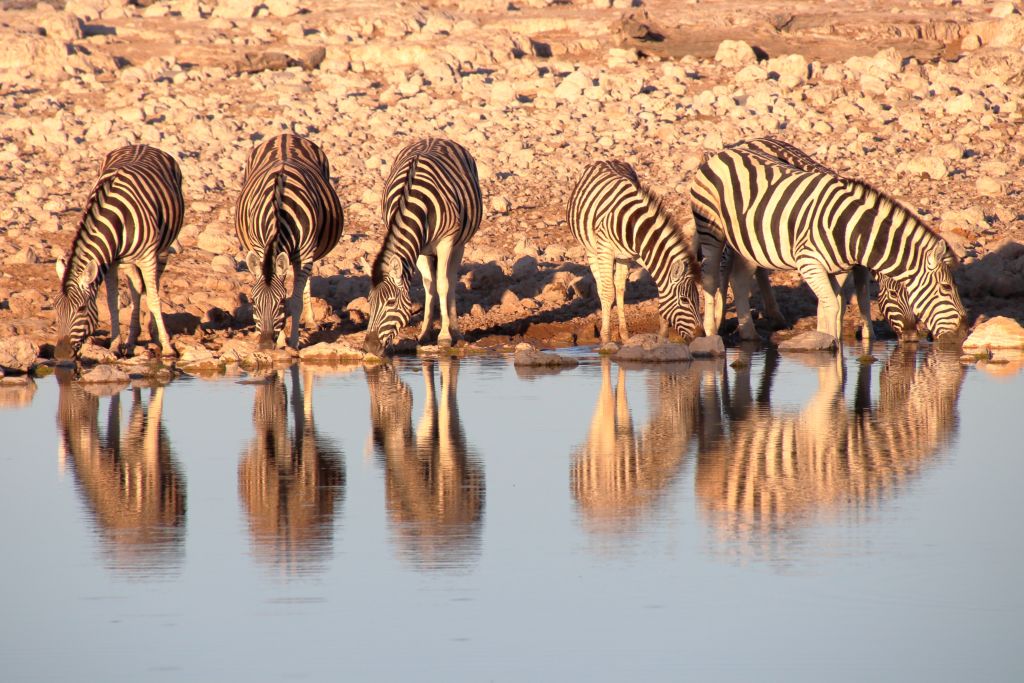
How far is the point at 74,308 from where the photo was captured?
13.6 metres

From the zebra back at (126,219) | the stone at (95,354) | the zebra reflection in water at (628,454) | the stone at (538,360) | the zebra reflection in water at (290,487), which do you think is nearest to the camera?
the zebra reflection in water at (290,487)

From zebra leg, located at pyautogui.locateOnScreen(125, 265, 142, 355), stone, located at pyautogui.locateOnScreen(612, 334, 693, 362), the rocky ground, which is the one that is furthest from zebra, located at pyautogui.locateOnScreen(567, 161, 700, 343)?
zebra leg, located at pyautogui.locateOnScreen(125, 265, 142, 355)

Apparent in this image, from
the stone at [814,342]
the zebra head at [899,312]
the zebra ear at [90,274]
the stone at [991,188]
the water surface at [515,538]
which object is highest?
the stone at [991,188]

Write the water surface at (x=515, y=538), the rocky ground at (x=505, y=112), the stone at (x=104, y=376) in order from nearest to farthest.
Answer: the water surface at (x=515, y=538) → the stone at (x=104, y=376) → the rocky ground at (x=505, y=112)

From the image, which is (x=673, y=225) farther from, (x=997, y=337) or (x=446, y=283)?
(x=997, y=337)

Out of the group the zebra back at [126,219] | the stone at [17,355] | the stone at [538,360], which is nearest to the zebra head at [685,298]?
the stone at [538,360]

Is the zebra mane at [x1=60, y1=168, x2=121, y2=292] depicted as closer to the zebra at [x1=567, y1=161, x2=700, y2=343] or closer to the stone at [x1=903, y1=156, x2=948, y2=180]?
the zebra at [x1=567, y1=161, x2=700, y2=343]

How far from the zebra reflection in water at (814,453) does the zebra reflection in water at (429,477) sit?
1169 millimetres

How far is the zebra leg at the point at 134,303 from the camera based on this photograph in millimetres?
14594

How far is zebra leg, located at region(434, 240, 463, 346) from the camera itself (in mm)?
14844

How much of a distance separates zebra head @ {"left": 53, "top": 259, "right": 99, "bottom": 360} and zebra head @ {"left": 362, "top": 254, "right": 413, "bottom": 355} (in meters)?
2.56

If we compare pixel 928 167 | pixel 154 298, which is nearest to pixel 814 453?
pixel 154 298

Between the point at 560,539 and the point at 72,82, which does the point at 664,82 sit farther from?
the point at 560,539

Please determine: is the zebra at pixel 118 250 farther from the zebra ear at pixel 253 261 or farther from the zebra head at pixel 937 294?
the zebra head at pixel 937 294
